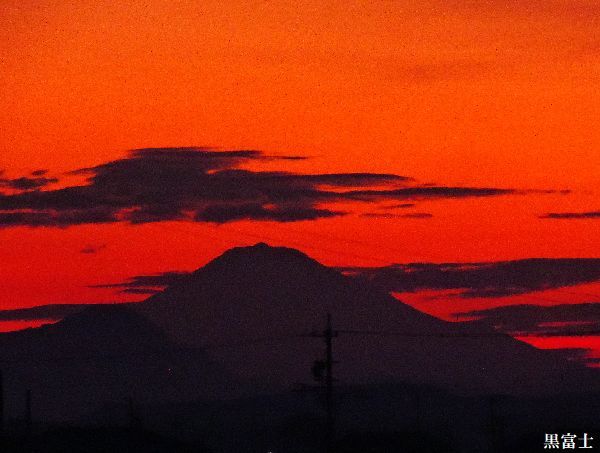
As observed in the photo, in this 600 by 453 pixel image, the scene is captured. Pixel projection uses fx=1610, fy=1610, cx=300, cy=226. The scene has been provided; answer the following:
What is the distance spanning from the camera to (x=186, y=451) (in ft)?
411

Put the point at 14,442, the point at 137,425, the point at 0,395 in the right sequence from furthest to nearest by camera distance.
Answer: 1. the point at 137,425
2. the point at 14,442
3. the point at 0,395

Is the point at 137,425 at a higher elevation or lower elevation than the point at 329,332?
lower

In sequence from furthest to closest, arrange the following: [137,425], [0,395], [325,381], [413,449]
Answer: [413,449] < [137,425] < [325,381] < [0,395]

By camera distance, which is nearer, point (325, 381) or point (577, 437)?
point (325, 381)

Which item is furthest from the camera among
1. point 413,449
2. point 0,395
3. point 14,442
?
point 413,449

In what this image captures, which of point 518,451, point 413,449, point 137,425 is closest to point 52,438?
point 137,425

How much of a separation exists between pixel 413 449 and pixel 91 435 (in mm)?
53829

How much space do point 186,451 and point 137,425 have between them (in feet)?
51.6

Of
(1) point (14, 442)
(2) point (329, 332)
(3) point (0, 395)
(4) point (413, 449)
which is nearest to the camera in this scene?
(3) point (0, 395)

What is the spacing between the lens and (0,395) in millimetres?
98562

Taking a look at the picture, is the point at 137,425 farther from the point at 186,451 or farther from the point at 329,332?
the point at 329,332

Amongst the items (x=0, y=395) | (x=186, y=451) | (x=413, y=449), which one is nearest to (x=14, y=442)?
(x=186, y=451)

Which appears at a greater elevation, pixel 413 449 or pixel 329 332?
pixel 329 332

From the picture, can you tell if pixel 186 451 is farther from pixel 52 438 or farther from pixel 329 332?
pixel 329 332
